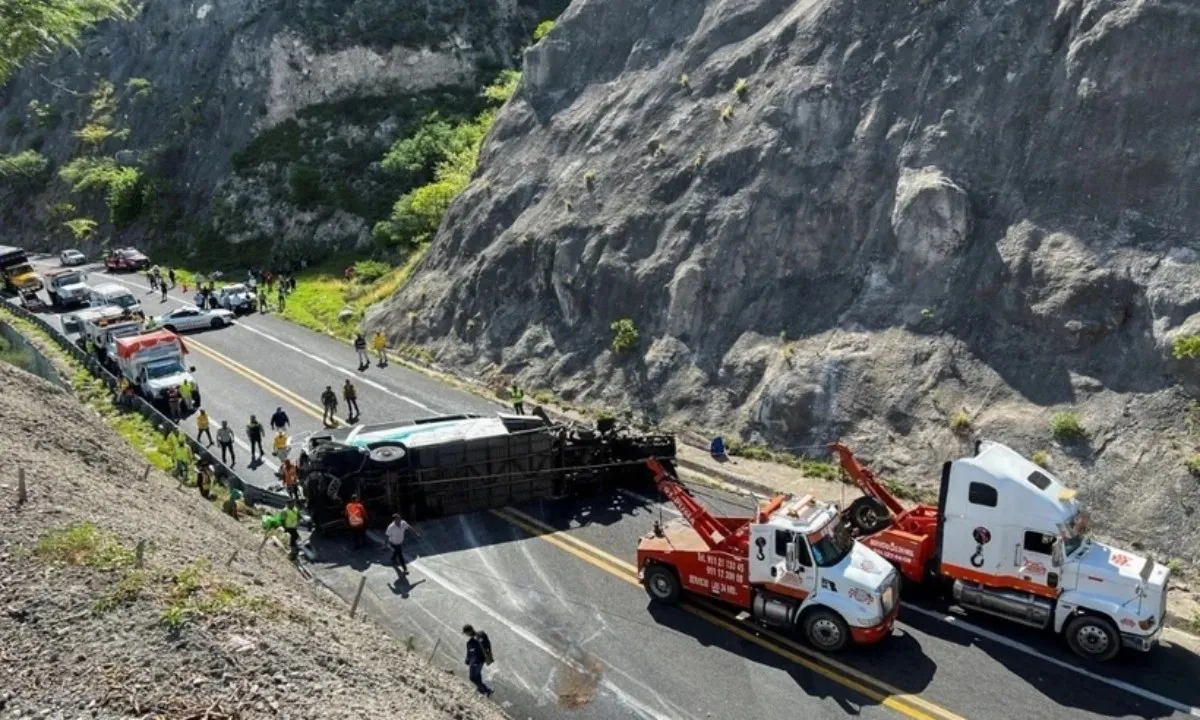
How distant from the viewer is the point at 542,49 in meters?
42.2

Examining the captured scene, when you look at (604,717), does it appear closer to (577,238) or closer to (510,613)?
(510,613)

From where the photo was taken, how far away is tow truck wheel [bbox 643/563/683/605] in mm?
17594

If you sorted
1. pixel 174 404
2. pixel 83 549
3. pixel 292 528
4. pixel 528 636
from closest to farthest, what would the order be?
pixel 83 549
pixel 528 636
pixel 292 528
pixel 174 404

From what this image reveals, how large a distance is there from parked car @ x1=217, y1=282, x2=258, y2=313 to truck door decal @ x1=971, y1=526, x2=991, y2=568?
37117 mm

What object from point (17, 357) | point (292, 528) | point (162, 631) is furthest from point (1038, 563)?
point (17, 357)

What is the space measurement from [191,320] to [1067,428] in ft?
116

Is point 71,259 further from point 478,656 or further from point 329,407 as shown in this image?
point 478,656

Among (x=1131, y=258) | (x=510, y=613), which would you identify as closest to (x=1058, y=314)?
(x=1131, y=258)

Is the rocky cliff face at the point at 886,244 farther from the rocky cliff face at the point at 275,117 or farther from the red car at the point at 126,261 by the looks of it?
the red car at the point at 126,261

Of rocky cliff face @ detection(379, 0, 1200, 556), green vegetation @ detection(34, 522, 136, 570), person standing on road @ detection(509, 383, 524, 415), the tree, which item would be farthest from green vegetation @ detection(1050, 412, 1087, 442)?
the tree

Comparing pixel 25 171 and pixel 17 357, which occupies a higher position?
pixel 25 171

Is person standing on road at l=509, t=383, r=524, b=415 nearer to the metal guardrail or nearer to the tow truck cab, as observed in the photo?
the metal guardrail

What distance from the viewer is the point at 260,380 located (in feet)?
109

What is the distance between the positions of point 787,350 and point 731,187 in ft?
22.6
